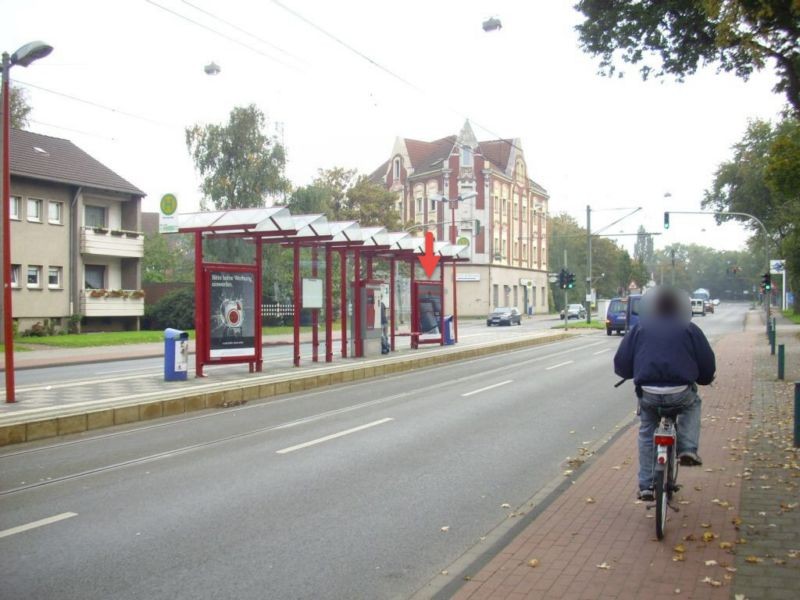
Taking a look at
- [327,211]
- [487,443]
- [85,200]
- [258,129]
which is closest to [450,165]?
[327,211]

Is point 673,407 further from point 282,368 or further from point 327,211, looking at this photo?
point 327,211

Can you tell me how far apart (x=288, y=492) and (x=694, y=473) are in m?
3.86

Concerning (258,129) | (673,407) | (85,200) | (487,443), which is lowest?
(487,443)

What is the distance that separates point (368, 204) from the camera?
53.6 meters

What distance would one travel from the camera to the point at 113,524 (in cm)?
589

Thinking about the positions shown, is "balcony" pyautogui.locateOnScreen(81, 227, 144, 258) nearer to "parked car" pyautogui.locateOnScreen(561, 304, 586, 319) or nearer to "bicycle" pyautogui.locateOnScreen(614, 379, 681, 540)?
"bicycle" pyautogui.locateOnScreen(614, 379, 681, 540)

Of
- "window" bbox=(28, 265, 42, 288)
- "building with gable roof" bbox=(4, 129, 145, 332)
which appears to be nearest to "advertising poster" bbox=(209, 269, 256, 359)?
"building with gable roof" bbox=(4, 129, 145, 332)

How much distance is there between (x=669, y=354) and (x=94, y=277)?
39.0m

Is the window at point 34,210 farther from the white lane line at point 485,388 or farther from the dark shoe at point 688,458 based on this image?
the dark shoe at point 688,458

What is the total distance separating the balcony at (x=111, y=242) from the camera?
38219 mm

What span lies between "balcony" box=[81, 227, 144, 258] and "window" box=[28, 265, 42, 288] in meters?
2.56

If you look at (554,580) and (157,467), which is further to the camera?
(157,467)

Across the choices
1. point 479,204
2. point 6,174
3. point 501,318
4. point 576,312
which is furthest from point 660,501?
point 479,204

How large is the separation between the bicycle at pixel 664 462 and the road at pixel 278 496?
126cm
